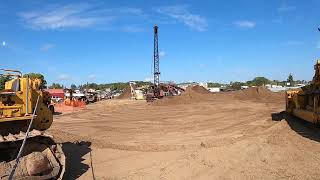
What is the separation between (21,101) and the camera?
1027 centimetres

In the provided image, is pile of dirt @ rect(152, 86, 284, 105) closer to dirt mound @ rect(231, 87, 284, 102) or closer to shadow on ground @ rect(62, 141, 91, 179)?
dirt mound @ rect(231, 87, 284, 102)

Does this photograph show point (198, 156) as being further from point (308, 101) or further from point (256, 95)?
point (256, 95)

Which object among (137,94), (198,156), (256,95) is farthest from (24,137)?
(137,94)

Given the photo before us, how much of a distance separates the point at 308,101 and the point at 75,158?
9619 millimetres

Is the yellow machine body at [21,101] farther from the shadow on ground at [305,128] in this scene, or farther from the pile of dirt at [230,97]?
the pile of dirt at [230,97]

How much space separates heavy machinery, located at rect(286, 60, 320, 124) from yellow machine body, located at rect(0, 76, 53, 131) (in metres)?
8.76

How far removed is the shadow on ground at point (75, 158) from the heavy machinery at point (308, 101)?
7672 mm

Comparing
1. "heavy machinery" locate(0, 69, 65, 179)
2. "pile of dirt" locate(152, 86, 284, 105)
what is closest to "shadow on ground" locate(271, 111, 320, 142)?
"heavy machinery" locate(0, 69, 65, 179)

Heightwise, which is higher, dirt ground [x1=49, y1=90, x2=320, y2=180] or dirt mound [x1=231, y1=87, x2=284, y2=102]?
dirt mound [x1=231, y1=87, x2=284, y2=102]

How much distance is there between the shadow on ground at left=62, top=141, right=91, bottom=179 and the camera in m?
10.7

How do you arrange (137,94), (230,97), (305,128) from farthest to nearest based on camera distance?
(137,94) → (230,97) → (305,128)

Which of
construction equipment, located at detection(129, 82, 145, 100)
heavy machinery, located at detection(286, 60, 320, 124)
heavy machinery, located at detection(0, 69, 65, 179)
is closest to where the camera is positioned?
heavy machinery, located at detection(0, 69, 65, 179)

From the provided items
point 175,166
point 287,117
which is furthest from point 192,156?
point 287,117

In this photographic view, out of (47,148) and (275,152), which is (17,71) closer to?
(47,148)
